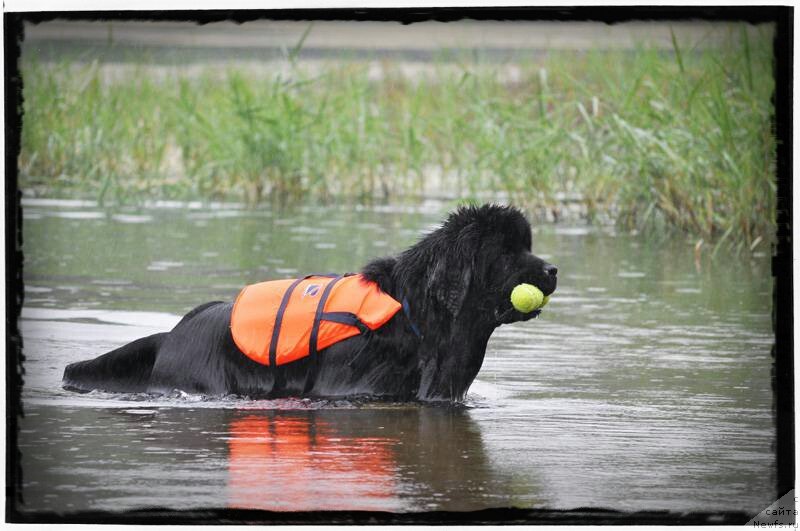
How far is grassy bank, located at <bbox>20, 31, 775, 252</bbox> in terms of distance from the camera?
12.7 meters

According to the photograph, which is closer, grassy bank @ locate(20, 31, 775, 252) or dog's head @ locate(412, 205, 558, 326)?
dog's head @ locate(412, 205, 558, 326)

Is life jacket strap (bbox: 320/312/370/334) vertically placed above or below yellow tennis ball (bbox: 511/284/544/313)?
below

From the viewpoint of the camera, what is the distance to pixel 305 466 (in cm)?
610

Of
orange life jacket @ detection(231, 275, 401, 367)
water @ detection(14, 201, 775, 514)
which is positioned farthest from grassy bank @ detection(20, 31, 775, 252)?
orange life jacket @ detection(231, 275, 401, 367)

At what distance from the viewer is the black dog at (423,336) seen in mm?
7387

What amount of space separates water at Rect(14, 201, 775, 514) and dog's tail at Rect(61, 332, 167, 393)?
0.13 m

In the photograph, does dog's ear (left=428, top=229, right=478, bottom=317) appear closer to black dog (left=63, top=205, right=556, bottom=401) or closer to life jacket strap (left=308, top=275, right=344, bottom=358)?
black dog (left=63, top=205, right=556, bottom=401)

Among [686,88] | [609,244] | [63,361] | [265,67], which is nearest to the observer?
[63,361]

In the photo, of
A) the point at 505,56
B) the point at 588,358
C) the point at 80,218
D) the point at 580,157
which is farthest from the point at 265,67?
the point at 588,358

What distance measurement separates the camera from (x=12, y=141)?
21.4ft

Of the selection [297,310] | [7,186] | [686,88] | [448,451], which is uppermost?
[686,88]

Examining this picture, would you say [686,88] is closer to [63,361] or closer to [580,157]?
[580,157]

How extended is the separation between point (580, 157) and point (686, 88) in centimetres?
252

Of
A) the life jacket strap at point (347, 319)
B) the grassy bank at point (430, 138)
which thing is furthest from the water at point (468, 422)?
the grassy bank at point (430, 138)
